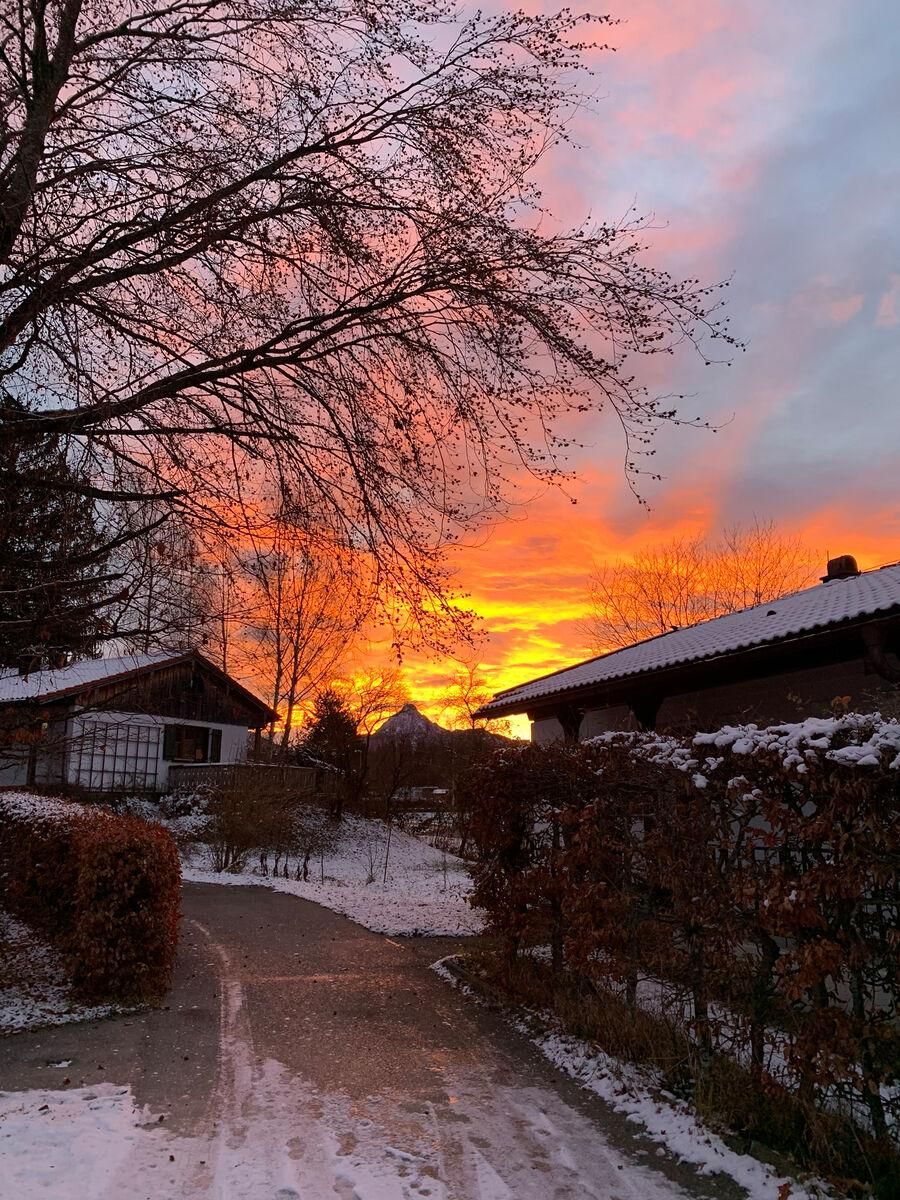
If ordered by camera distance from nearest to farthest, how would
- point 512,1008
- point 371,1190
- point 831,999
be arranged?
point 371,1190
point 831,999
point 512,1008

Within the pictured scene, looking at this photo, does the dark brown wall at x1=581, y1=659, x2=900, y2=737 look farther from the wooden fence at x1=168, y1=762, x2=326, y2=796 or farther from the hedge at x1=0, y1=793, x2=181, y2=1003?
the wooden fence at x1=168, y1=762, x2=326, y2=796

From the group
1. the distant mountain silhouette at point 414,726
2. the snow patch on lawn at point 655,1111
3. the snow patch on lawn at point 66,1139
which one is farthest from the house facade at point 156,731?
the distant mountain silhouette at point 414,726

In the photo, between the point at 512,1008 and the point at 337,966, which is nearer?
the point at 512,1008

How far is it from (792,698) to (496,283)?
11.8 ft

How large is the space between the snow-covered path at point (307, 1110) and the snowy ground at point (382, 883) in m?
2.26

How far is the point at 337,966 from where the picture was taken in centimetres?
795

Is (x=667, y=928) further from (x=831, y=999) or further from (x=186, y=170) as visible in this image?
(x=186, y=170)

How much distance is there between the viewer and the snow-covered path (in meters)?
3.54

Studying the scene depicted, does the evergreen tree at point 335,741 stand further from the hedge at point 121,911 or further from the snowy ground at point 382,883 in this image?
the hedge at point 121,911

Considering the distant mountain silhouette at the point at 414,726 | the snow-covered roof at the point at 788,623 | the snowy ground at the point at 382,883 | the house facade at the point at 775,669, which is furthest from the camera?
the distant mountain silhouette at the point at 414,726

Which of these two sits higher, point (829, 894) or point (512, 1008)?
point (829, 894)

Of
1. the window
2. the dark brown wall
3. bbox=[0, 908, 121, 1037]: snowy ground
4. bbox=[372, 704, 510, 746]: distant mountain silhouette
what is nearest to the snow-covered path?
bbox=[0, 908, 121, 1037]: snowy ground

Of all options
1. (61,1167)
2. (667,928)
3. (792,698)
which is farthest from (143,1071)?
(792,698)

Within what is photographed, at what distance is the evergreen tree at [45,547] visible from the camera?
5.73 meters
